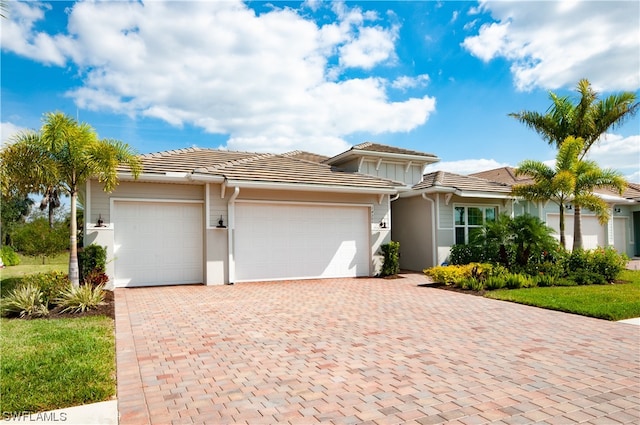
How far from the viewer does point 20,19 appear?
7746mm

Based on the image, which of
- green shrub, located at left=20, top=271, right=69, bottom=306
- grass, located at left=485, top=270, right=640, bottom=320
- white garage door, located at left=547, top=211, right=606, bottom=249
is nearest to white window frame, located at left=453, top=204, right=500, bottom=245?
white garage door, located at left=547, top=211, right=606, bottom=249

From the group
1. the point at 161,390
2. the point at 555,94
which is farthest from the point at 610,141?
the point at 161,390

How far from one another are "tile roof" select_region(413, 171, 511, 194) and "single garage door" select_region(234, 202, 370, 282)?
3.51 m

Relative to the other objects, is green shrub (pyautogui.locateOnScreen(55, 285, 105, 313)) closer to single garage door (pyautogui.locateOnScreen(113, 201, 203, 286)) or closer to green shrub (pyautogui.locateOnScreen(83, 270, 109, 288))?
green shrub (pyautogui.locateOnScreen(83, 270, 109, 288))

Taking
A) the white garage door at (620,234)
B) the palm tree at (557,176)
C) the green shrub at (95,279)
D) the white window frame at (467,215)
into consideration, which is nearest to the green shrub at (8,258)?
the green shrub at (95,279)

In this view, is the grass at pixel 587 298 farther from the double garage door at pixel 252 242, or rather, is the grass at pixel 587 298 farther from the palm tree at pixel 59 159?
the palm tree at pixel 59 159

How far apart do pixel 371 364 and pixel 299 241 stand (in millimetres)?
8884

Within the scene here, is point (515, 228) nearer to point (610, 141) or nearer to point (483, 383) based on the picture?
point (610, 141)

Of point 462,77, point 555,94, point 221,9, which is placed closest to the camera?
point 221,9

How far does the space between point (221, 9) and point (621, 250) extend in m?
24.8

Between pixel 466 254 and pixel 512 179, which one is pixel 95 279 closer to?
pixel 466 254

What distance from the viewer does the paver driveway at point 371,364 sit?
11.5 feet

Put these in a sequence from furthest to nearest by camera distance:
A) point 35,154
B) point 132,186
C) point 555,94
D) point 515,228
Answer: point 555,94, point 515,228, point 132,186, point 35,154

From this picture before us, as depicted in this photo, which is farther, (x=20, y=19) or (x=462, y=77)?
(x=462, y=77)
